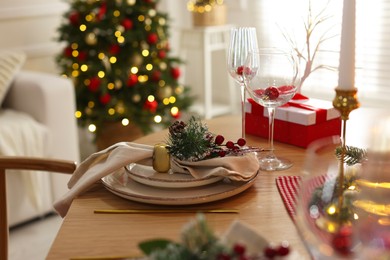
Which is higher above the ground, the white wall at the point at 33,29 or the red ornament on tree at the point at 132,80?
the white wall at the point at 33,29

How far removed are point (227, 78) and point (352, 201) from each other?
12.4 ft

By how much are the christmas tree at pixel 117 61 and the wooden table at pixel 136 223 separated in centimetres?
255

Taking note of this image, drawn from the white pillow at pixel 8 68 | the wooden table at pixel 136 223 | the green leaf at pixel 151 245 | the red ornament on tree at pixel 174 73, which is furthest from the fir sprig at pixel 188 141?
the red ornament on tree at pixel 174 73

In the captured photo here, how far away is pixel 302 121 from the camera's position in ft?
5.13

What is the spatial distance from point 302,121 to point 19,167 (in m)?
0.68

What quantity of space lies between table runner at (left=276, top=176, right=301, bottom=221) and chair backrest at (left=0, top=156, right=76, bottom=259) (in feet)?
1.68

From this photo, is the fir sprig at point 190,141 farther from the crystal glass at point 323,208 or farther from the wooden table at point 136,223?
the crystal glass at point 323,208

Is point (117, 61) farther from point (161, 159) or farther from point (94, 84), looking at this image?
point (161, 159)

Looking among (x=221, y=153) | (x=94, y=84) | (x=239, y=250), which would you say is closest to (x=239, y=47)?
(x=221, y=153)

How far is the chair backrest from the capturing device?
1.57 metres

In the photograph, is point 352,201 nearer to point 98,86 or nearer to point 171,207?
point 171,207

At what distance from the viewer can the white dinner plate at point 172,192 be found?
3.95 feet

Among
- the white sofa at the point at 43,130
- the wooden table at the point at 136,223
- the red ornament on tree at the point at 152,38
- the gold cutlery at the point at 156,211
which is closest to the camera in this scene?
the wooden table at the point at 136,223

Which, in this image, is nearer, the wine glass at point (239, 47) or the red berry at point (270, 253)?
the red berry at point (270, 253)
